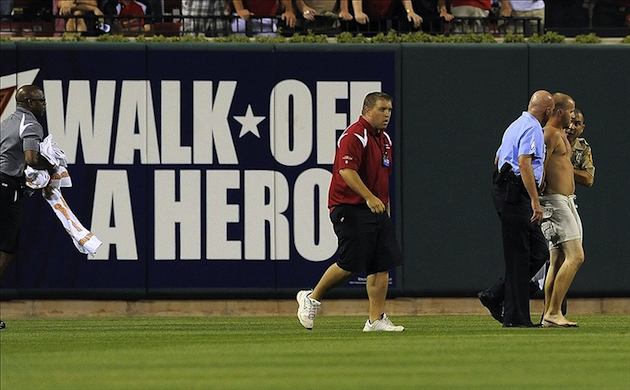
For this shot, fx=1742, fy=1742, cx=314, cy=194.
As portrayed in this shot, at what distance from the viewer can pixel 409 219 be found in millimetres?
18828

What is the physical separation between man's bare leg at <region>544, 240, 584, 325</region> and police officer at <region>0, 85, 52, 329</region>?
176 inches

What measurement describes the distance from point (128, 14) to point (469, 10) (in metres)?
3.80

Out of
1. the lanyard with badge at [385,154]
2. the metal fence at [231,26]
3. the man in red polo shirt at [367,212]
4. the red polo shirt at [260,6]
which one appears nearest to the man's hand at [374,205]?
the man in red polo shirt at [367,212]

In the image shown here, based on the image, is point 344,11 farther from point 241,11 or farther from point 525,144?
point 525,144

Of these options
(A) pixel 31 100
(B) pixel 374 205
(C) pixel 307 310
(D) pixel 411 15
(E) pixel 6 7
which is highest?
(E) pixel 6 7

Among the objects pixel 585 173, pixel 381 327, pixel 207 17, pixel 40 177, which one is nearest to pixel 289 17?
pixel 207 17

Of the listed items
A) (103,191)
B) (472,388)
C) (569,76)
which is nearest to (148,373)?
(472,388)

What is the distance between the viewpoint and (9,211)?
1495 cm

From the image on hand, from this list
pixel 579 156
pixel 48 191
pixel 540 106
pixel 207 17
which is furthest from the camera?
pixel 207 17

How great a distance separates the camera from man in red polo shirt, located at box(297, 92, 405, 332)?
554 inches

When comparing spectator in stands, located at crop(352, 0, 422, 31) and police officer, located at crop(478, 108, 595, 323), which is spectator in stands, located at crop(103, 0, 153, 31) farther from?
police officer, located at crop(478, 108, 595, 323)

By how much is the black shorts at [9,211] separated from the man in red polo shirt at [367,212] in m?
2.77

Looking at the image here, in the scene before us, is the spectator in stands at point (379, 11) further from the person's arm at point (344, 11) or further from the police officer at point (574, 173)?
the police officer at point (574, 173)

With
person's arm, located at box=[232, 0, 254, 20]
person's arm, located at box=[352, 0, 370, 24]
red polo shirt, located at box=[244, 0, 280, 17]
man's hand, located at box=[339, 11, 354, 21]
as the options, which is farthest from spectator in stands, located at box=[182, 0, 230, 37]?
person's arm, located at box=[352, 0, 370, 24]
